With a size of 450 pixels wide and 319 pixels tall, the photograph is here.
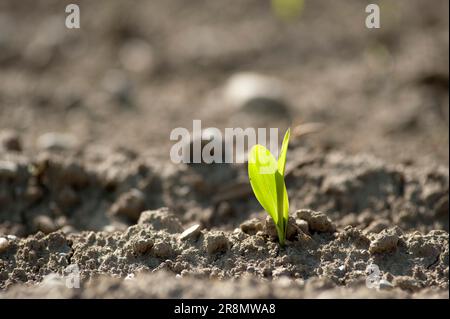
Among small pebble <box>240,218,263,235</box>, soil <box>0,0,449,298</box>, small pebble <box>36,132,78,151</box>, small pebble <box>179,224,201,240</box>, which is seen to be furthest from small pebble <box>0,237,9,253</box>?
small pebble <box>36,132,78,151</box>

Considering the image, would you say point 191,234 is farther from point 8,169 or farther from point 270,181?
point 8,169

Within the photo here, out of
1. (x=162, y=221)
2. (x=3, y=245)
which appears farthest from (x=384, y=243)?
(x=3, y=245)

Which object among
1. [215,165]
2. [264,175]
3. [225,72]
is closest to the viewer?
[264,175]

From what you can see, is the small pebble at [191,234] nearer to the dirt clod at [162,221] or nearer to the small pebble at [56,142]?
the dirt clod at [162,221]

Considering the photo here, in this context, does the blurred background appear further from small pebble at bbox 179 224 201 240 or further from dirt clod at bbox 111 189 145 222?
small pebble at bbox 179 224 201 240

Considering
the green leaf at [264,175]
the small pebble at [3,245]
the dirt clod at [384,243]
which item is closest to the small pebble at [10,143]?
the small pebble at [3,245]
